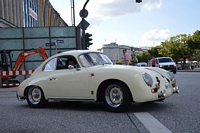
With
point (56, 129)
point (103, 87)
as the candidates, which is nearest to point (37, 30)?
point (103, 87)

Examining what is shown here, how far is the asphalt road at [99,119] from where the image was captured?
4.94 meters

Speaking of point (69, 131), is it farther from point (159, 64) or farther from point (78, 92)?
point (159, 64)

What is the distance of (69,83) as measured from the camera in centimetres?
702

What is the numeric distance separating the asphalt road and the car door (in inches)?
14.8

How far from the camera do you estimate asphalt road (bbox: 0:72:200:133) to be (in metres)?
4.94

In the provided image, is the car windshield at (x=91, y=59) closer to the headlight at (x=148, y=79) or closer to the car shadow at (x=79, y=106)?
the car shadow at (x=79, y=106)

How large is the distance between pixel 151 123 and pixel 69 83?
2441mm

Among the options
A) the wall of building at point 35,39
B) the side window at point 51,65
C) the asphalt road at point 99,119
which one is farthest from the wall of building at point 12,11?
the asphalt road at point 99,119

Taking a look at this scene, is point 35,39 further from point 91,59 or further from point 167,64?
point 91,59

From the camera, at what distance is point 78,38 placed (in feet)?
68.3

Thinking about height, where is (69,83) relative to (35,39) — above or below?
below

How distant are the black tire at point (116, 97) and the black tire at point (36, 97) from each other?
181 centimetres

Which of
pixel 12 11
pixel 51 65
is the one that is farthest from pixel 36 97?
pixel 12 11

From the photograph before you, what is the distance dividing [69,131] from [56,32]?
1675cm
